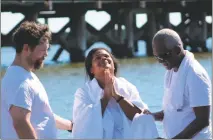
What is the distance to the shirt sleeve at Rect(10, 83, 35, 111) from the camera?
3789mm

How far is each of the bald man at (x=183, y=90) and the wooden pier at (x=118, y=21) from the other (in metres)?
20.6

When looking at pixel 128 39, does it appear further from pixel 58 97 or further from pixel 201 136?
pixel 201 136

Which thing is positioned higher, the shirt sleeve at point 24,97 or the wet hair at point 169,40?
the wet hair at point 169,40

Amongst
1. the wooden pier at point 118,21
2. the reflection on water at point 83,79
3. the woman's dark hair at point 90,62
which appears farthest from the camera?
the wooden pier at point 118,21

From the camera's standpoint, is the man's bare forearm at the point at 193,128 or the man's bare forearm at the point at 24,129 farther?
the man's bare forearm at the point at 193,128

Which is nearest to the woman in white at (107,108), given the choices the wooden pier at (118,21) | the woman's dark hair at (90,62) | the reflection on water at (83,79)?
the woman's dark hair at (90,62)

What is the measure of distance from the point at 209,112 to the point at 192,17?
28.1m

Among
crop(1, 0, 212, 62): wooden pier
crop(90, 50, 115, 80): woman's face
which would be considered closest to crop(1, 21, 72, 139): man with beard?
crop(90, 50, 115, 80): woman's face

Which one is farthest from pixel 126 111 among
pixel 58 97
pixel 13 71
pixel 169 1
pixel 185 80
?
pixel 169 1

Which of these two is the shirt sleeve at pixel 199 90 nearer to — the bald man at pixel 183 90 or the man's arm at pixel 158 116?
the bald man at pixel 183 90

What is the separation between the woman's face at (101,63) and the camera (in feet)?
14.3

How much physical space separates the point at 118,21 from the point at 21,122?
26.3 m

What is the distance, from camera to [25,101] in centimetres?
380

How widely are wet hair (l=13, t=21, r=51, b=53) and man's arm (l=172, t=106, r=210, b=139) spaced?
2.93 ft
